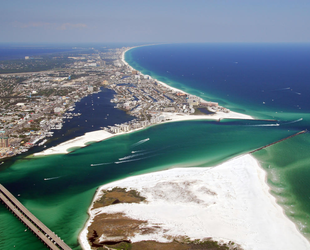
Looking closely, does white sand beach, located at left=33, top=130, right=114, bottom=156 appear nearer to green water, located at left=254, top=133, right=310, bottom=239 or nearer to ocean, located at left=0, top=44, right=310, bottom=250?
ocean, located at left=0, top=44, right=310, bottom=250

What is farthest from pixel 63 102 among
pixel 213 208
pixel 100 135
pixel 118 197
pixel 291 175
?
pixel 291 175

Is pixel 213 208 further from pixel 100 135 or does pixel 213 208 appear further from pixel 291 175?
pixel 100 135

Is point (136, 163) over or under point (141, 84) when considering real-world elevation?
under

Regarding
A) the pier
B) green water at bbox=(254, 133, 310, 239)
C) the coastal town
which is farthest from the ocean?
the coastal town

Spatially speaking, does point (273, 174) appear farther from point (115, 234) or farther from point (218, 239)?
point (115, 234)

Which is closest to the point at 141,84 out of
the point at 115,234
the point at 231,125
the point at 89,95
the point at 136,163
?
the point at 89,95

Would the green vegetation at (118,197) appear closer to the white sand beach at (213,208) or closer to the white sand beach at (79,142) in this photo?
the white sand beach at (213,208)

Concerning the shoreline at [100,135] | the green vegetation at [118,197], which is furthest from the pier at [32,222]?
the shoreline at [100,135]
